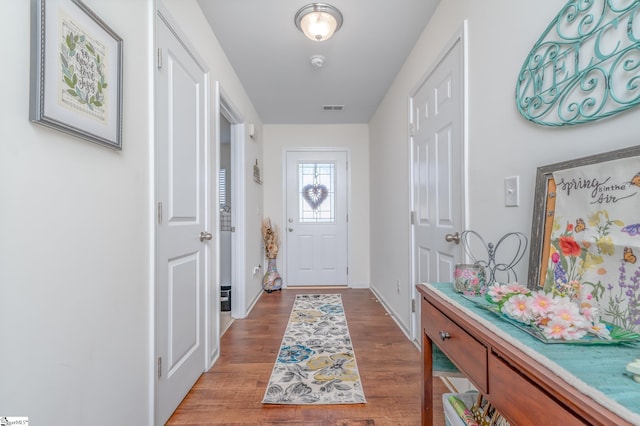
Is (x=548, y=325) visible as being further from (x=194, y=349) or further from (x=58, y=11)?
(x=194, y=349)

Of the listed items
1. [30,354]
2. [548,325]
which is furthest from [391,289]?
[30,354]

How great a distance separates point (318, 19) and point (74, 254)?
6.03ft

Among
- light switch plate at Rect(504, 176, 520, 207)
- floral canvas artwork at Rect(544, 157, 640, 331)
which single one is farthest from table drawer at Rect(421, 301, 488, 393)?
light switch plate at Rect(504, 176, 520, 207)

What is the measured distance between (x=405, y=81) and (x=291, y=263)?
9.22 feet

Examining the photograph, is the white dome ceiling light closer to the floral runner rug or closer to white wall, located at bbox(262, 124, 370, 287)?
white wall, located at bbox(262, 124, 370, 287)

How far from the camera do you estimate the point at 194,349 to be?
5.92 ft

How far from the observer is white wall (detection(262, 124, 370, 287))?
4.28 m

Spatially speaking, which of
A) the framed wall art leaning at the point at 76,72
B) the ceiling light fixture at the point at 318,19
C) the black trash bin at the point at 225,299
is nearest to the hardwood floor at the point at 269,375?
the black trash bin at the point at 225,299

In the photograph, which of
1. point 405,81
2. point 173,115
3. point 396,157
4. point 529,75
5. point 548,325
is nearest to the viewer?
point 548,325

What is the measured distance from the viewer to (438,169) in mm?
1922

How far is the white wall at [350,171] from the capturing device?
428 cm

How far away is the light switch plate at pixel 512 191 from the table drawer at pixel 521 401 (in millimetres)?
722

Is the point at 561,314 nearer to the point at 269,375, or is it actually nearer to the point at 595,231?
the point at 595,231

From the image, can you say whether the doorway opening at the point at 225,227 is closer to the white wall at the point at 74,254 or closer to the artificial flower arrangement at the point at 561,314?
the white wall at the point at 74,254
